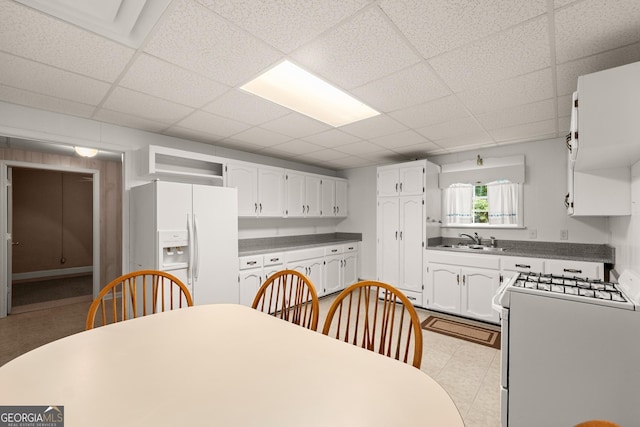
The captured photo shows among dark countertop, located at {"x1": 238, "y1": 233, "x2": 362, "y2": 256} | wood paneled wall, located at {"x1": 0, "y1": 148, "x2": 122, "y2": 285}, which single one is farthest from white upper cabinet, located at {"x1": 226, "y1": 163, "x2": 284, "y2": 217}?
wood paneled wall, located at {"x1": 0, "y1": 148, "x2": 122, "y2": 285}

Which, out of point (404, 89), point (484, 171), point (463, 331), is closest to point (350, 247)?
point (463, 331)

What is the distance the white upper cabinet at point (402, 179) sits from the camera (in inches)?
160

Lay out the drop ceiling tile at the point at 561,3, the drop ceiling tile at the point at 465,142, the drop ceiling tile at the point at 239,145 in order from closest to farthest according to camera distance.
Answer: the drop ceiling tile at the point at 561,3, the drop ceiling tile at the point at 465,142, the drop ceiling tile at the point at 239,145

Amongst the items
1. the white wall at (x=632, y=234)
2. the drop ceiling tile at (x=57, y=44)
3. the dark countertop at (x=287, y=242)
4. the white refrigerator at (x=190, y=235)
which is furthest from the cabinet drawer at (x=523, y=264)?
the drop ceiling tile at (x=57, y=44)

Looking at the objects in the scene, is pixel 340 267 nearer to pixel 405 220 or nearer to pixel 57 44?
pixel 405 220

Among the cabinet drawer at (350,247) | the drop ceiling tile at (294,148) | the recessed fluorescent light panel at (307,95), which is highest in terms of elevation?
the recessed fluorescent light panel at (307,95)

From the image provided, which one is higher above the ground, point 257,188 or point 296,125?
point 296,125

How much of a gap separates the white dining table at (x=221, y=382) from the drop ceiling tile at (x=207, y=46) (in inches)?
60.6

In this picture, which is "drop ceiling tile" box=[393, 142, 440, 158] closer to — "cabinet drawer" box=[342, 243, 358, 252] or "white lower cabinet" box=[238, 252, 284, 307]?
"cabinet drawer" box=[342, 243, 358, 252]

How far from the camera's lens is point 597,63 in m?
1.79

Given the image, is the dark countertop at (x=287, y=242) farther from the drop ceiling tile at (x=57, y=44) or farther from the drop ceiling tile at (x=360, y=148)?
the drop ceiling tile at (x=57, y=44)

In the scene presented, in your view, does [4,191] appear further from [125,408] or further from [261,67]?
[125,408]

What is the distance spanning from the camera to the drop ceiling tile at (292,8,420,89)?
150 centimetres

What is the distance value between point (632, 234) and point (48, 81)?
14.6 feet
